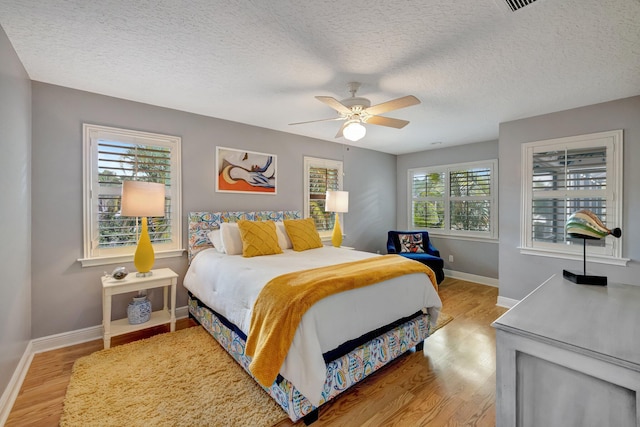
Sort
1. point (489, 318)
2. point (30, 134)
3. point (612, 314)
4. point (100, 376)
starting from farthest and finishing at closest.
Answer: point (489, 318)
point (30, 134)
point (100, 376)
point (612, 314)

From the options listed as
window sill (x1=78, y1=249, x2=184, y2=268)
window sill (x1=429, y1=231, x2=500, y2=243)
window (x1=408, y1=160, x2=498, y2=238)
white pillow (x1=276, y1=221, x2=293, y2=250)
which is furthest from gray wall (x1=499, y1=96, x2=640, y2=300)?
window sill (x1=78, y1=249, x2=184, y2=268)

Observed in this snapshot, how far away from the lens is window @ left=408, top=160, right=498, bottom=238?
4.78 meters

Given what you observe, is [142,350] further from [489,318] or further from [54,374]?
[489,318]

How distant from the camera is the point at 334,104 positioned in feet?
7.79

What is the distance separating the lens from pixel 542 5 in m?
Result: 1.56

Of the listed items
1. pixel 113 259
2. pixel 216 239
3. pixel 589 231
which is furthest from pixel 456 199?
pixel 113 259

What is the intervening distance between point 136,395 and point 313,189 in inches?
132

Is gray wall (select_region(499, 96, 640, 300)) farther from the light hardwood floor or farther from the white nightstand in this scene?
the white nightstand

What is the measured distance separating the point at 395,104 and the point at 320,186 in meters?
2.47

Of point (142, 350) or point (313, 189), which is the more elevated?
point (313, 189)

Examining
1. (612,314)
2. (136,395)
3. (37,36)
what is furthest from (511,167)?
(37,36)

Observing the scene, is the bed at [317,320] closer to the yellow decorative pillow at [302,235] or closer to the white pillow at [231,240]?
the white pillow at [231,240]

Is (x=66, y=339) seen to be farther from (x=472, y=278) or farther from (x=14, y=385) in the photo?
(x=472, y=278)

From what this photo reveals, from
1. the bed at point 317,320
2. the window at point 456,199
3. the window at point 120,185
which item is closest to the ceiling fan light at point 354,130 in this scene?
the bed at point 317,320
